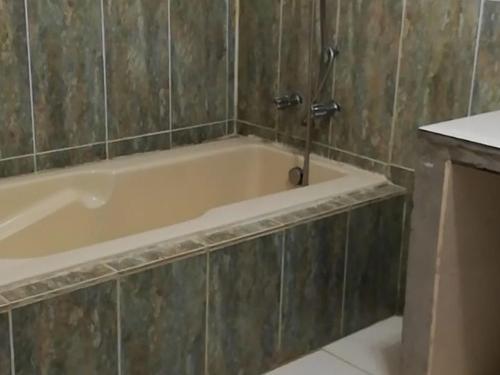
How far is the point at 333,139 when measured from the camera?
257 centimetres

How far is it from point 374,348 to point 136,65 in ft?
3.66

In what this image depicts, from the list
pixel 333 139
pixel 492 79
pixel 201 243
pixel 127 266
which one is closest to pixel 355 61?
pixel 333 139

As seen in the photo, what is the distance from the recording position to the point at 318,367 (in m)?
2.18

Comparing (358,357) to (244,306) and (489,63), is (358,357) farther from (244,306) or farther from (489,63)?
(489,63)

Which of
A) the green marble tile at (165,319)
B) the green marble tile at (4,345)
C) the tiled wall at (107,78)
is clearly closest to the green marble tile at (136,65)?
the tiled wall at (107,78)

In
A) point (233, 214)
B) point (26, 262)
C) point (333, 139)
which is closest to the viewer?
point (26, 262)

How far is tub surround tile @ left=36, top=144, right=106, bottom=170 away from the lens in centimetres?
239

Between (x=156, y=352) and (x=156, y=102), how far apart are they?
0.97 m

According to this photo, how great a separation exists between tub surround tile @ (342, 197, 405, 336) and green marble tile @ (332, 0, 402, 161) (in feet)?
0.68

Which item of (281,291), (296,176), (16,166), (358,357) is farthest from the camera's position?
(296,176)

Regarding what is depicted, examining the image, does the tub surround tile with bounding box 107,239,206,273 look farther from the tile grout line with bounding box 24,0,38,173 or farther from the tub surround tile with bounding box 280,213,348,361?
the tile grout line with bounding box 24,0,38,173

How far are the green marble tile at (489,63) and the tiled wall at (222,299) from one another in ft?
1.22

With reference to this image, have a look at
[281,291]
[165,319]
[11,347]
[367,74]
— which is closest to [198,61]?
[367,74]

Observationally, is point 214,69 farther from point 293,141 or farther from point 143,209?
point 143,209
